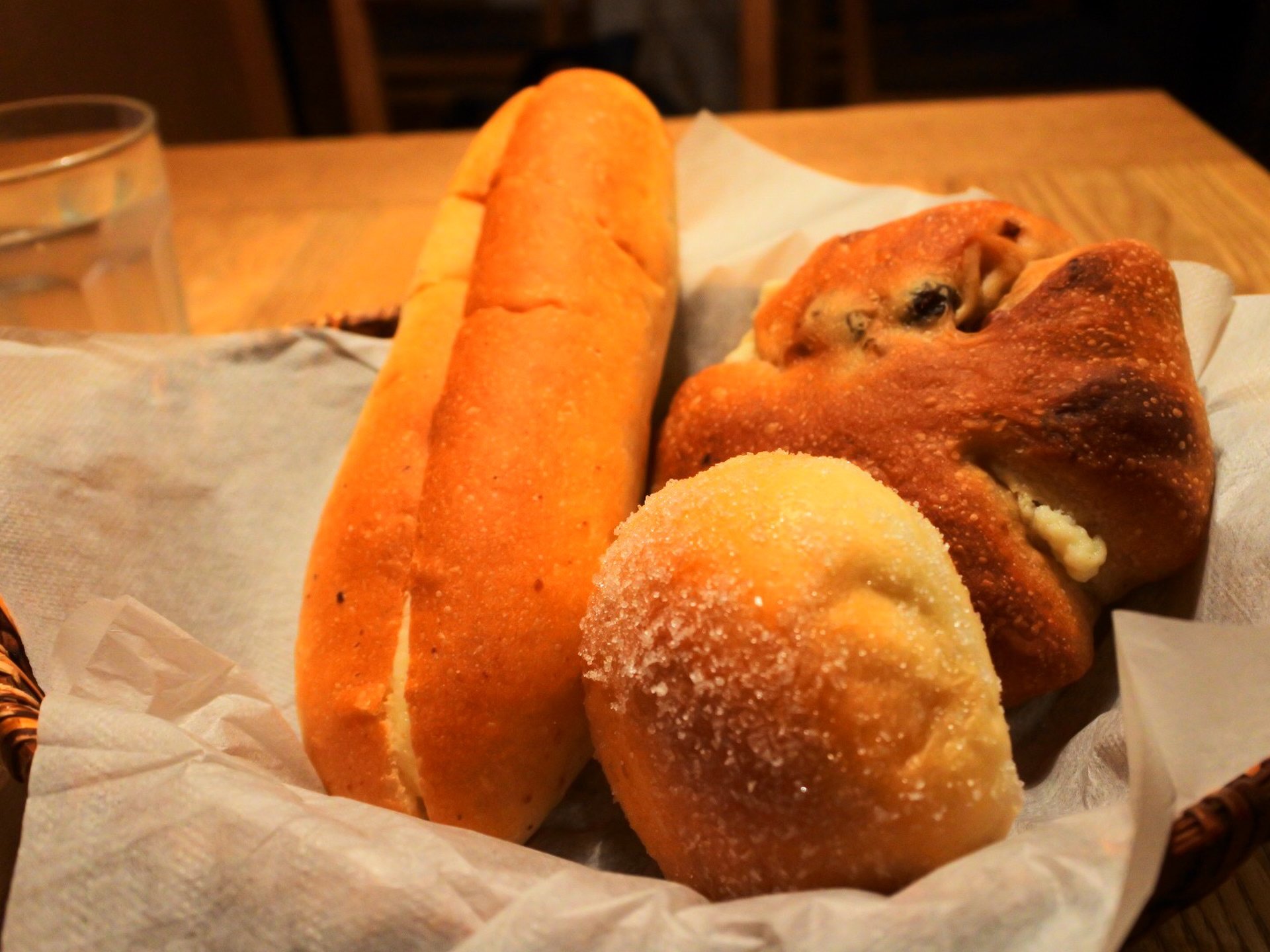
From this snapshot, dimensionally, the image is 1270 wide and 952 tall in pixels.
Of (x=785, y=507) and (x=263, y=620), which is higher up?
(x=785, y=507)

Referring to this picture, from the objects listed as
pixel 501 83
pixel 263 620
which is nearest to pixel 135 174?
pixel 263 620

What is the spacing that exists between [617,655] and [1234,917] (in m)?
0.43

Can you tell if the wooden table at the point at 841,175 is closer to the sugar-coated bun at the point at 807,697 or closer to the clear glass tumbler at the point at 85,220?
the clear glass tumbler at the point at 85,220

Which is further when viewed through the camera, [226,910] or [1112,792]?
[1112,792]

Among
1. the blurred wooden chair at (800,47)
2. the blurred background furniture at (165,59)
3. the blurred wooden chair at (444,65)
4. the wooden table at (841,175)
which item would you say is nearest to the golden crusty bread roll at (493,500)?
the wooden table at (841,175)

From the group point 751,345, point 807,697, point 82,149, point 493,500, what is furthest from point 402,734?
point 82,149

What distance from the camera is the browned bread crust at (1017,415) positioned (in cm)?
68

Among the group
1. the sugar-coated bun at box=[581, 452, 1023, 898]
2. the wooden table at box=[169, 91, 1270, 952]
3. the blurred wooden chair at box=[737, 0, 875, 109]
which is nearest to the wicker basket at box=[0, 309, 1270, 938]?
the sugar-coated bun at box=[581, 452, 1023, 898]

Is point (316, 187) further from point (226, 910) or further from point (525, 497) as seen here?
point (226, 910)

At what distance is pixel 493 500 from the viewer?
0.73m

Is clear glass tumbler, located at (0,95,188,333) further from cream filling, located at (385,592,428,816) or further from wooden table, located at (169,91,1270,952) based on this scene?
cream filling, located at (385,592,428,816)

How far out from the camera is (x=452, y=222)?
3.47ft

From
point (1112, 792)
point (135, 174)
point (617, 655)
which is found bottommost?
point (1112, 792)

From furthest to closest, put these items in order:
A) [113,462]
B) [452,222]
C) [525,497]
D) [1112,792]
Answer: [452,222] → [113,462] → [525,497] → [1112,792]
